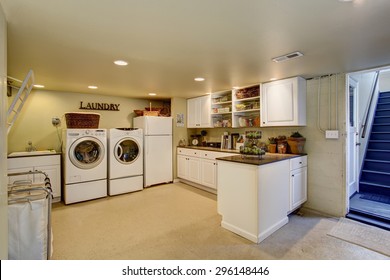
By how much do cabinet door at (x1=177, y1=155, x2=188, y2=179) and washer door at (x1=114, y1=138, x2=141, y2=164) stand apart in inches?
40.5

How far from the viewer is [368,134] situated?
421 cm

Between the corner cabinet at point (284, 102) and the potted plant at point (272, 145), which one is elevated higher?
the corner cabinet at point (284, 102)

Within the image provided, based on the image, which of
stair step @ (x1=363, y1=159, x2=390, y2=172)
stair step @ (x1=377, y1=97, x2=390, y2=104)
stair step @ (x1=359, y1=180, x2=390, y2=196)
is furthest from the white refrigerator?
stair step @ (x1=377, y1=97, x2=390, y2=104)

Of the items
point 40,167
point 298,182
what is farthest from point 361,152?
point 40,167

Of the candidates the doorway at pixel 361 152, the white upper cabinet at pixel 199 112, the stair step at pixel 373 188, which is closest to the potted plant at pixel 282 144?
the doorway at pixel 361 152

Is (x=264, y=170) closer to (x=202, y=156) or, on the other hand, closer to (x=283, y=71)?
(x=283, y=71)

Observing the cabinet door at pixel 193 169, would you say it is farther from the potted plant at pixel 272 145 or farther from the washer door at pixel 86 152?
the washer door at pixel 86 152

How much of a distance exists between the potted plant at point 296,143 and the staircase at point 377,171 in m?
1.14

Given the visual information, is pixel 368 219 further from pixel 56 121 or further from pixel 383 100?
pixel 56 121

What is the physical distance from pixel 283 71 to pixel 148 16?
2035 mm

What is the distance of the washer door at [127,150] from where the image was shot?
409cm

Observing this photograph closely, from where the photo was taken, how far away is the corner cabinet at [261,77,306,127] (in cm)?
304
